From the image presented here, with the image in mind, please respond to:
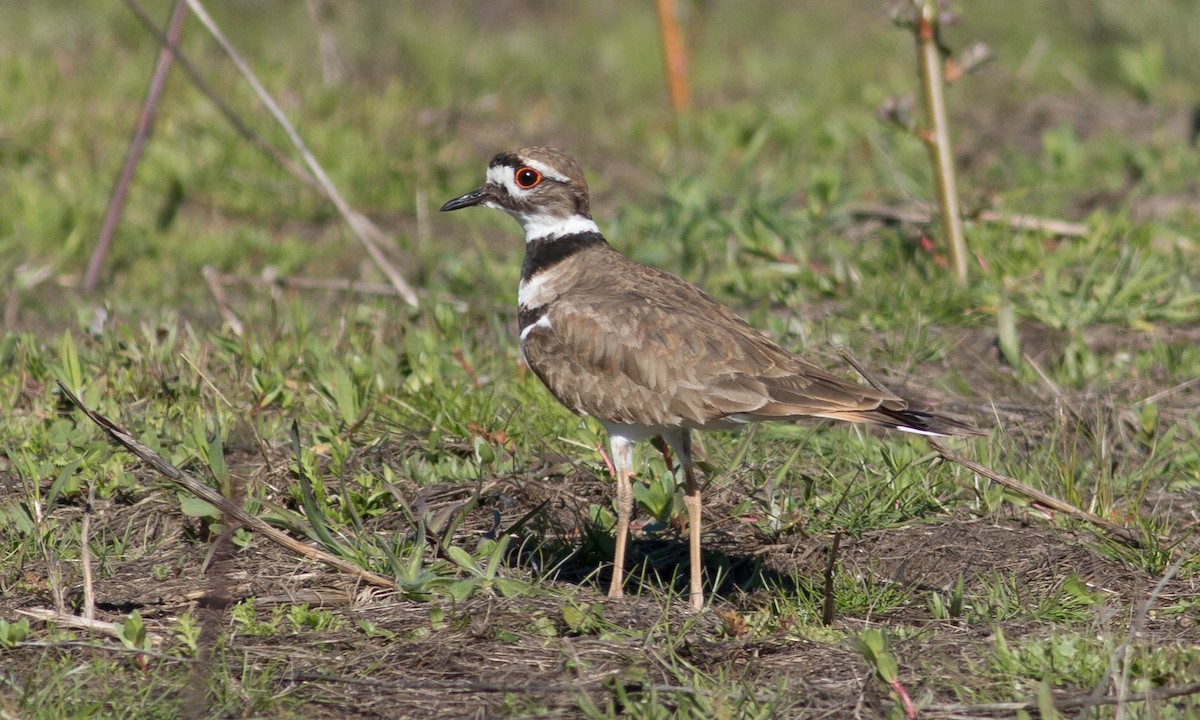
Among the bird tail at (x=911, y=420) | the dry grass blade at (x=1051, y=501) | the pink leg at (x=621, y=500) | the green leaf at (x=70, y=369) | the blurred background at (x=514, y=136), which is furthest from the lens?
the blurred background at (x=514, y=136)

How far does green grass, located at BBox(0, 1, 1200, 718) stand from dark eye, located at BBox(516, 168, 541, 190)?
876mm

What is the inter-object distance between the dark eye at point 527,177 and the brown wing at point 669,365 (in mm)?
545

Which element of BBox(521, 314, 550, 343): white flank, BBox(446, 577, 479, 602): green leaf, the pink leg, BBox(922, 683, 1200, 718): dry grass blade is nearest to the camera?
BBox(922, 683, 1200, 718): dry grass blade

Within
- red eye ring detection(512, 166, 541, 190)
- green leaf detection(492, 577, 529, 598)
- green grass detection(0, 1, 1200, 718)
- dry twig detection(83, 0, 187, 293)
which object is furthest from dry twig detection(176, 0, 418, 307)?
green leaf detection(492, 577, 529, 598)

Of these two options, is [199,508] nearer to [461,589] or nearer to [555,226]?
[461,589]

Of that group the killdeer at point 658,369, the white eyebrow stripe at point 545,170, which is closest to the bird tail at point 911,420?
the killdeer at point 658,369

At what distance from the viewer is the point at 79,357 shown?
582 centimetres

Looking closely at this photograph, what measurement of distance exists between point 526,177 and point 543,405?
98 cm

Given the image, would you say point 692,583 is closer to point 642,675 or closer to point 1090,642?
point 642,675

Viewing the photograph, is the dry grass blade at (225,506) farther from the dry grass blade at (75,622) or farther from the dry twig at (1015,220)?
the dry twig at (1015,220)

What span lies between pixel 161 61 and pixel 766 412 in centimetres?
411

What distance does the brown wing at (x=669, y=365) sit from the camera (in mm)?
4344

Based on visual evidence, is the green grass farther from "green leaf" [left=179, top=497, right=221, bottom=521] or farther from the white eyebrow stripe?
the white eyebrow stripe

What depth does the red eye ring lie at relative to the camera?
204 inches
